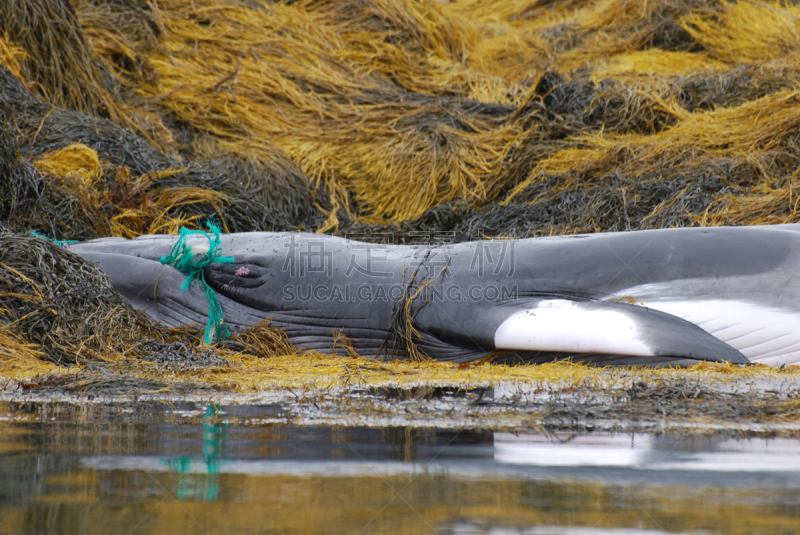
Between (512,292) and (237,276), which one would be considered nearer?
(512,292)

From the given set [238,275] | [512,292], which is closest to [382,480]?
[512,292]

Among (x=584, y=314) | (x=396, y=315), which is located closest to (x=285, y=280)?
(x=396, y=315)

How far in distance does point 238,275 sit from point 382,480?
11.9 ft

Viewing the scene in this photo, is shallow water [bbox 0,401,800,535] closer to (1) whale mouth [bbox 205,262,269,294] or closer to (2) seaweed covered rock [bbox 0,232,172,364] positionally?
(2) seaweed covered rock [bbox 0,232,172,364]

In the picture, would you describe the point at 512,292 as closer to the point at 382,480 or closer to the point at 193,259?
the point at 193,259

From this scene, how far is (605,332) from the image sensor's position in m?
3.70

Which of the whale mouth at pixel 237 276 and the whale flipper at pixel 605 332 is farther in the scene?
the whale mouth at pixel 237 276

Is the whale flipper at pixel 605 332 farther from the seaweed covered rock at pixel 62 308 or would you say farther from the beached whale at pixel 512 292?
the seaweed covered rock at pixel 62 308

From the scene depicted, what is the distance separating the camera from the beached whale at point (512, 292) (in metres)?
3.79

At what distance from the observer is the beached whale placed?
12.4 ft

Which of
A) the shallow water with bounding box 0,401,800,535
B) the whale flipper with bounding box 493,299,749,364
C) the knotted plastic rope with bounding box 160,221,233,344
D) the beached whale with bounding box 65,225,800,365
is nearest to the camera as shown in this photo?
the shallow water with bounding box 0,401,800,535

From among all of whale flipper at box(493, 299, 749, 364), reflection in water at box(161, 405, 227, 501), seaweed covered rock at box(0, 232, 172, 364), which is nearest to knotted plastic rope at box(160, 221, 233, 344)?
seaweed covered rock at box(0, 232, 172, 364)

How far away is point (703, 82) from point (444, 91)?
139 inches

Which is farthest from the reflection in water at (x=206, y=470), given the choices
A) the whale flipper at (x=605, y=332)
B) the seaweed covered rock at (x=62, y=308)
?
the whale flipper at (x=605, y=332)
